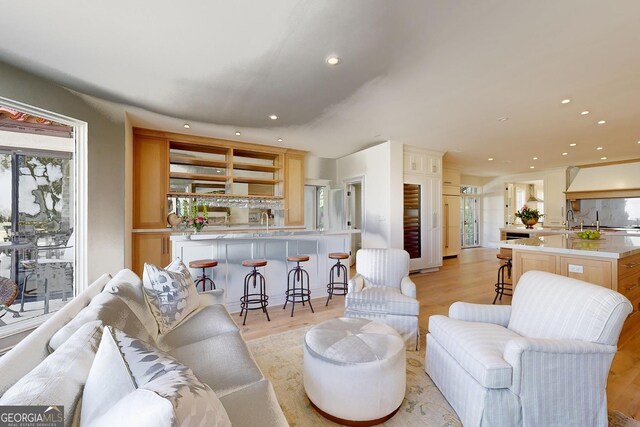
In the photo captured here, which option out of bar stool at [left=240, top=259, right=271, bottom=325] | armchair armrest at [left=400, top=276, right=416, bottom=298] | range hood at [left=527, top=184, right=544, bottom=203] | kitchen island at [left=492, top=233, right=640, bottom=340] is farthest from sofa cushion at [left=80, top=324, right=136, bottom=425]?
range hood at [left=527, top=184, right=544, bottom=203]

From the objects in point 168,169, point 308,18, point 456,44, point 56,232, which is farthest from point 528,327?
point 168,169

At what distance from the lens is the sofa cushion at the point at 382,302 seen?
2.42 m

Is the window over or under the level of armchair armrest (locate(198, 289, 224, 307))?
over

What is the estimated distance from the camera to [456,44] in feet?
7.03

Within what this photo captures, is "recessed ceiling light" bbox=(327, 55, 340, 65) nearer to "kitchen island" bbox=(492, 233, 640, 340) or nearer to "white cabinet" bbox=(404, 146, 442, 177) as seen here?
"kitchen island" bbox=(492, 233, 640, 340)

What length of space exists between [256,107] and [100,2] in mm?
1834

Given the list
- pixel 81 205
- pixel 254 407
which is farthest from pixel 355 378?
pixel 81 205

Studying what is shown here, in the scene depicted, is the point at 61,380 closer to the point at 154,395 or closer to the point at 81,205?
the point at 154,395

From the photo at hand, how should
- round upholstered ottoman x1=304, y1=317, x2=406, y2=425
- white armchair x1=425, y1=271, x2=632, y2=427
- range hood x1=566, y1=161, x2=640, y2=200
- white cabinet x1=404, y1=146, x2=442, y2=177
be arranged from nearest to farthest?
white armchair x1=425, y1=271, x2=632, y2=427, round upholstered ottoman x1=304, y1=317, x2=406, y2=425, white cabinet x1=404, y1=146, x2=442, y2=177, range hood x1=566, y1=161, x2=640, y2=200

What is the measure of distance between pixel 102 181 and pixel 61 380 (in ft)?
11.0

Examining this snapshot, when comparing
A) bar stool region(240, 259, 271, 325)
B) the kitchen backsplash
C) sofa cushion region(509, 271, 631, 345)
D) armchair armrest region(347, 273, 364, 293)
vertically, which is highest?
the kitchen backsplash

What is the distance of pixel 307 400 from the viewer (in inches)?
70.4

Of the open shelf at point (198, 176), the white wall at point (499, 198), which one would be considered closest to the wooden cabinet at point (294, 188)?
the open shelf at point (198, 176)

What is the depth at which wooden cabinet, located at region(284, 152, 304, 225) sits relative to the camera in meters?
5.71
